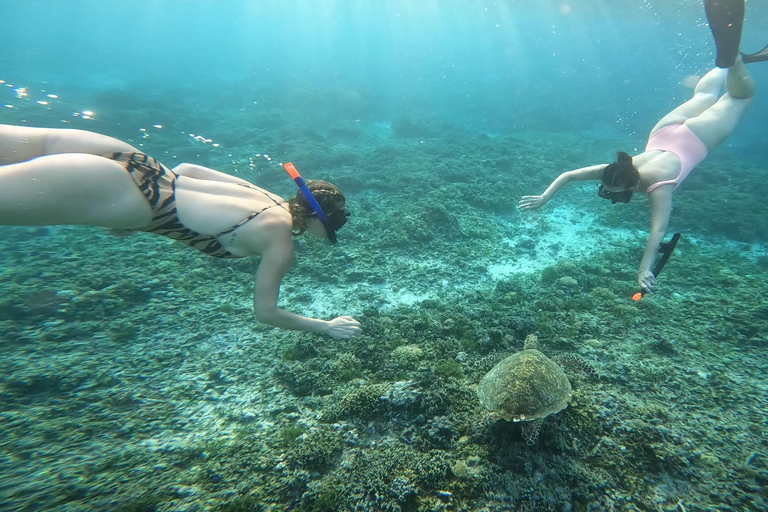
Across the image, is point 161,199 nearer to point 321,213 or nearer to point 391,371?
point 321,213

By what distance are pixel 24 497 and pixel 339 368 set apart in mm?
2815

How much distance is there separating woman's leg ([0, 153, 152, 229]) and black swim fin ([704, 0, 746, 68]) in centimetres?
827

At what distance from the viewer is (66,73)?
37.7 meters

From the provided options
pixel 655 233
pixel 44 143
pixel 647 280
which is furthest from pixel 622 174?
pixel 44 143

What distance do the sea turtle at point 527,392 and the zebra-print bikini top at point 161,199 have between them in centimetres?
280

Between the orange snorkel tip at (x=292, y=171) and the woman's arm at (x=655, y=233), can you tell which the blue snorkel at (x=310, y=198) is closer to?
the orange snorkel tip at (x=292, y=171)

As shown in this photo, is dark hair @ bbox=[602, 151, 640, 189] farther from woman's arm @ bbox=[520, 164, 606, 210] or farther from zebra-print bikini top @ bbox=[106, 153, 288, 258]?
zebra-print bikini top @ bbox=[106, 153, 288, 258]

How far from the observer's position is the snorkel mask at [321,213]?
2.80 m

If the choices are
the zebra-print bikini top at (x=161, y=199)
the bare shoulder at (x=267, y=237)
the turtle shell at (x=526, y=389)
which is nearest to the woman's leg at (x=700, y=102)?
the turtle shell at (x=526, y=389)

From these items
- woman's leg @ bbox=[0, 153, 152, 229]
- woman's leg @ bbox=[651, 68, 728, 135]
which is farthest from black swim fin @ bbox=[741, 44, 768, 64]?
woman's leg @ bbox=[0, 153, 152, 229]

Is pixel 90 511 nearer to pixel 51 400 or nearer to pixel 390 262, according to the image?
pixel 51 400

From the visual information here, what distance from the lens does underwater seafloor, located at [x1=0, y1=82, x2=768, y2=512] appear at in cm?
260

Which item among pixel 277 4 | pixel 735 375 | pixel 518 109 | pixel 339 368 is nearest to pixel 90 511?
pixel 339 368

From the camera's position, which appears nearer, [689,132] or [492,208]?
[689,132]
